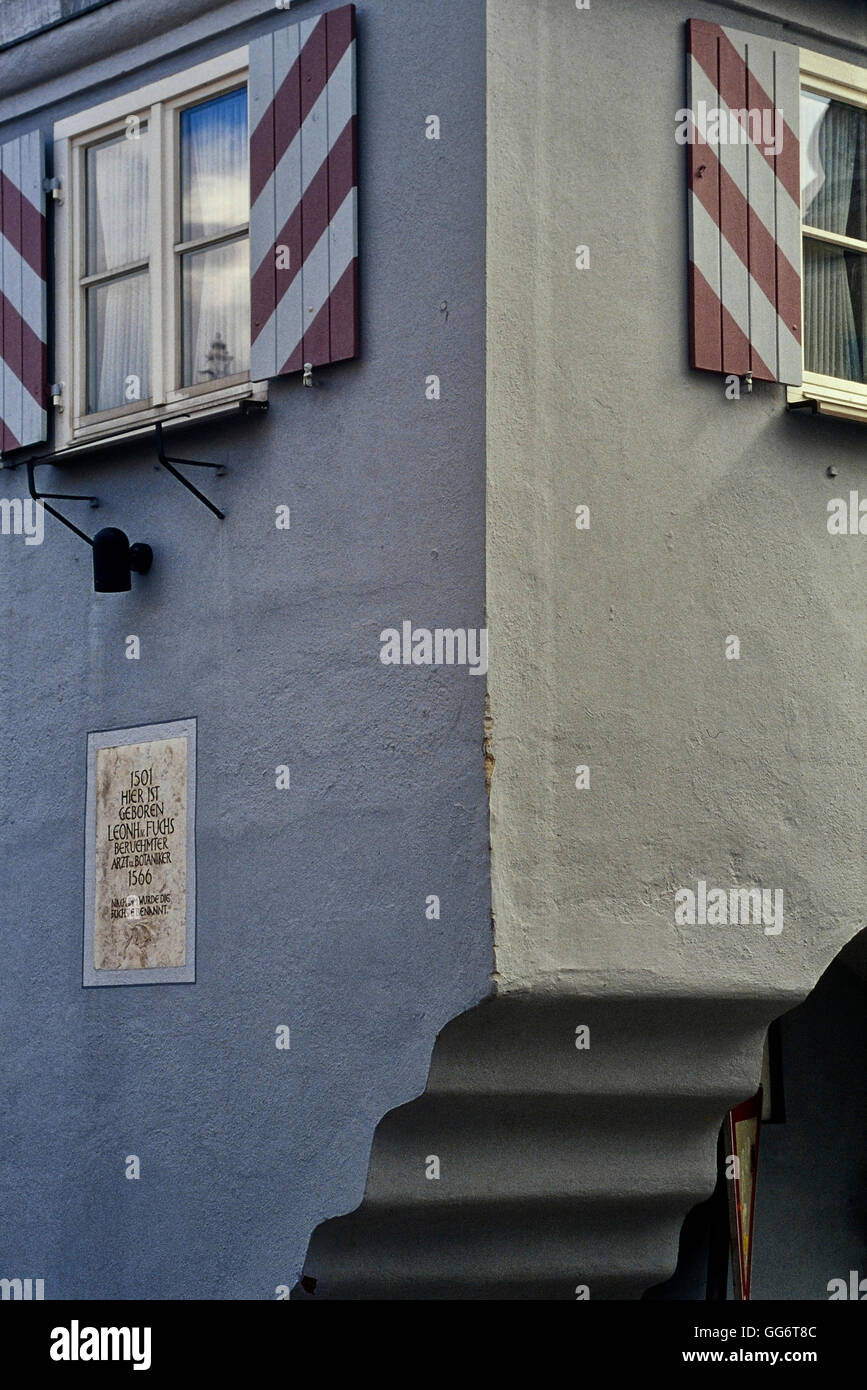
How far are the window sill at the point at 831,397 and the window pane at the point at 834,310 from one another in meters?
0.07

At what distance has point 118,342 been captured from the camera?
30.3 ft

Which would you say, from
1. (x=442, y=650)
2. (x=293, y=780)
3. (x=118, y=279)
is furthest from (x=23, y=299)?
(x=442, y=650)

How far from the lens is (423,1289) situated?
8227mm

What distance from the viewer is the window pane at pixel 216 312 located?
28.7ft

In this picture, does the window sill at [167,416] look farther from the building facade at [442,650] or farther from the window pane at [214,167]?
the window pane at [214,167]

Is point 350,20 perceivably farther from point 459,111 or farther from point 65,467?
point 65,467

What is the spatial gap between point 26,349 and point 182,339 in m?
0.85

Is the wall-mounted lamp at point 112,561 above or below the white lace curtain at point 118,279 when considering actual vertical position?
below

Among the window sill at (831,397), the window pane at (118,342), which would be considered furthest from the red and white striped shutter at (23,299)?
the window sill at (831,397)

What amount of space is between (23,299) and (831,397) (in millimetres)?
3537

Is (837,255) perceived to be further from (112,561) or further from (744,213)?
(112,561)

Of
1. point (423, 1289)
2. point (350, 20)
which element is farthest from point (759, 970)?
point (350, 20)

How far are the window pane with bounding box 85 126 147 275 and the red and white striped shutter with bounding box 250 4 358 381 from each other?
0.77m
